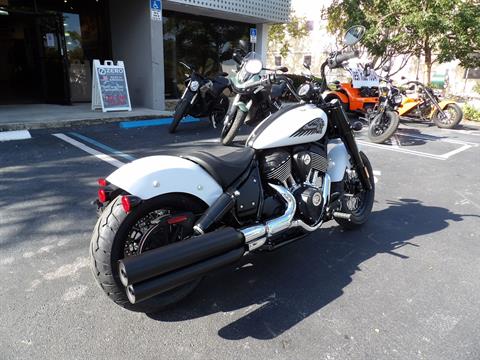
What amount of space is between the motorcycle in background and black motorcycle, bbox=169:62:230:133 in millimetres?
4475

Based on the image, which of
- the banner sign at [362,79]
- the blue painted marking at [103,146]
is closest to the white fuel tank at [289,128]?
the blue painted marking at [103,146]

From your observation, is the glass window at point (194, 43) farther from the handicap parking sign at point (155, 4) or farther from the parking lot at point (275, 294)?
the parking lot at point (275, 294)

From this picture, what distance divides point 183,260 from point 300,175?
3.85 feet

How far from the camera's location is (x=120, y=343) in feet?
6.29

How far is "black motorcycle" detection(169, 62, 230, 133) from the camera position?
7.07 meters

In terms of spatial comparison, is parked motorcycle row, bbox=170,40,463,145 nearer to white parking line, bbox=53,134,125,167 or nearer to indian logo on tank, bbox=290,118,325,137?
indian logo on tank, bbox=290,118,325,137

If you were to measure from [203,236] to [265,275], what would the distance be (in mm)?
835

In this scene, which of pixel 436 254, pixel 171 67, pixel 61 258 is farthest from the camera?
pixel 171 67

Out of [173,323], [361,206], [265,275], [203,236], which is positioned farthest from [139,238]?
[361,206]

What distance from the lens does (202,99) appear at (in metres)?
7.38

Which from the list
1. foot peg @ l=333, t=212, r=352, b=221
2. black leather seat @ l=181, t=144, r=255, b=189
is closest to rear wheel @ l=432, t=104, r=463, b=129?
foot peg @ l=333, t=212, r=352, b=221

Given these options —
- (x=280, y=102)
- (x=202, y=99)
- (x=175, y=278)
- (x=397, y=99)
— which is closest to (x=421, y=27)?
(x=397, y=99)

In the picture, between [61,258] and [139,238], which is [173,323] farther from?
[61,258]

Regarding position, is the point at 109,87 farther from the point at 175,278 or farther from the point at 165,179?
the point at 175,278
